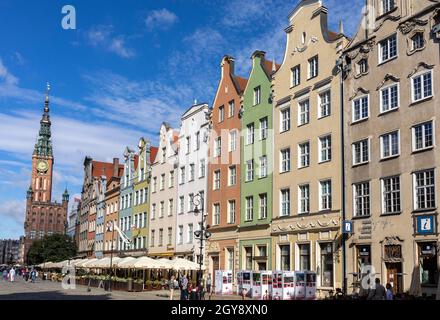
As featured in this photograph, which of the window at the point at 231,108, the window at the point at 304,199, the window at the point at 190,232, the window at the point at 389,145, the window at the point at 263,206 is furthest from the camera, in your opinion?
the window at the point at 190,232

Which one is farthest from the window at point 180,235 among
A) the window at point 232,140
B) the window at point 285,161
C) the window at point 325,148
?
the window at point 325,148

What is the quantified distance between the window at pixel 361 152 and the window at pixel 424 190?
3768 millimetres

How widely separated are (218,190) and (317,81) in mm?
14922

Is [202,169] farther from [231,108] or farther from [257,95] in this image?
[257,95]

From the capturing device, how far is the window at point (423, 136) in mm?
27516

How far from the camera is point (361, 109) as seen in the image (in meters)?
32.2

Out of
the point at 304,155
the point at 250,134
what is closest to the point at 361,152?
the point at 304,155

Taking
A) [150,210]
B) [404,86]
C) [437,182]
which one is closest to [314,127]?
[404,86]

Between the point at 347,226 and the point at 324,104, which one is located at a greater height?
the point at 324,104

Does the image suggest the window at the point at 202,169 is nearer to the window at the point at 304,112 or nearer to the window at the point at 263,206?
the window at the point at 263,206

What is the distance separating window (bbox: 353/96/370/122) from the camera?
104 feet

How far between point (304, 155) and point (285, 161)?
2.23 m

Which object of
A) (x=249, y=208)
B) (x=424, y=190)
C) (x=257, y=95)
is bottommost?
(x=424, y=190)

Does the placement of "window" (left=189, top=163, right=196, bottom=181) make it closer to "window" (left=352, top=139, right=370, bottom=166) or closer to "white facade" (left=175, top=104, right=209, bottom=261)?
"white facade" (left=175, top=104, right=209, bottom=261)
